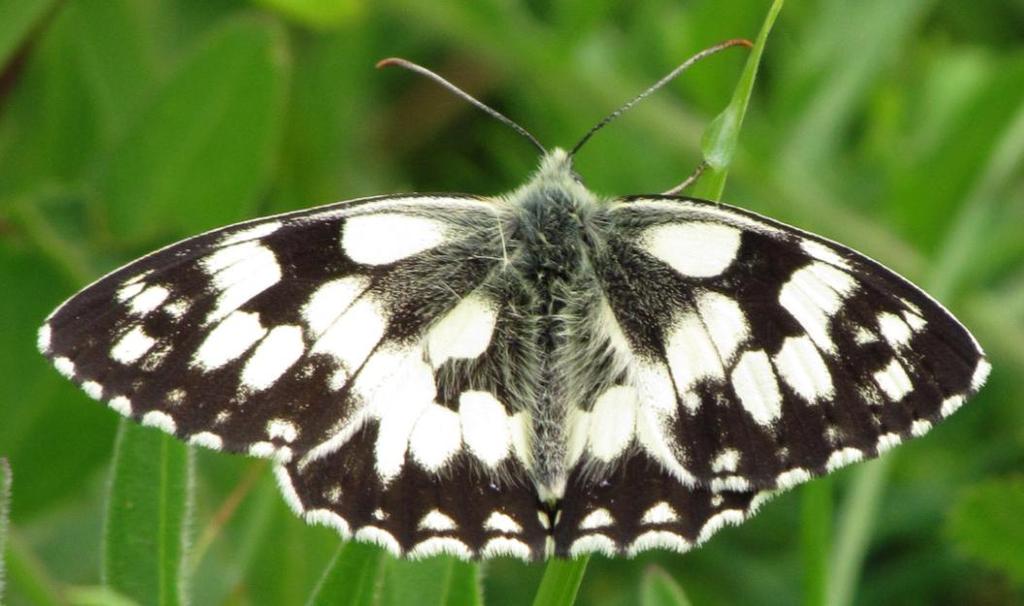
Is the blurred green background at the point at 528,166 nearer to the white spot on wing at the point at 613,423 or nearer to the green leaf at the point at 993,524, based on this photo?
the green leaf at the point at 993,524

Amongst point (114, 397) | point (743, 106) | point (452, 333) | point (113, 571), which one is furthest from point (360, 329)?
point (743, 106)

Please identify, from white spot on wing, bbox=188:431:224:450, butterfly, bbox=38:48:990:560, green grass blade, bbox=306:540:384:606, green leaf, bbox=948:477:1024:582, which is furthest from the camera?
green leaf, bbox=948:477:1024:582

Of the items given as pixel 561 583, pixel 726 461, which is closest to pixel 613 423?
pixel 726 461

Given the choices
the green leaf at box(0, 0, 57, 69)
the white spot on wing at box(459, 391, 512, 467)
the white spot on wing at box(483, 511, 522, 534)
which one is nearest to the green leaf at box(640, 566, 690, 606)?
the white spot on wing at box(483, 511, 522, 534)

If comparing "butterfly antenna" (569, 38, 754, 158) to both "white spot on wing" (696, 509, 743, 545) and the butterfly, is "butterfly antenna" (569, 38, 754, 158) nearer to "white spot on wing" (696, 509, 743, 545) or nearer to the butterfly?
the butterfly

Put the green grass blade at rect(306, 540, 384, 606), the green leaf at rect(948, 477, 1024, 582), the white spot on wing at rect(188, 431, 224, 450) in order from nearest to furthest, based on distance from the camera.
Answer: the green grass blade at rect(306, 540, 384, 606), the white spot on wing at rect(188, 431, 224, 450), the green leaf at rect(948, 477, 1024, 582)

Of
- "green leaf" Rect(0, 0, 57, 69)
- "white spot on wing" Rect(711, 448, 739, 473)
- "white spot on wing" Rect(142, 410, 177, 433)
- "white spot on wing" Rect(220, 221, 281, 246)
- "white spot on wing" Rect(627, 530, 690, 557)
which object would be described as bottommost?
"white spot on wing" Rect(142, 410, 177, 433)
